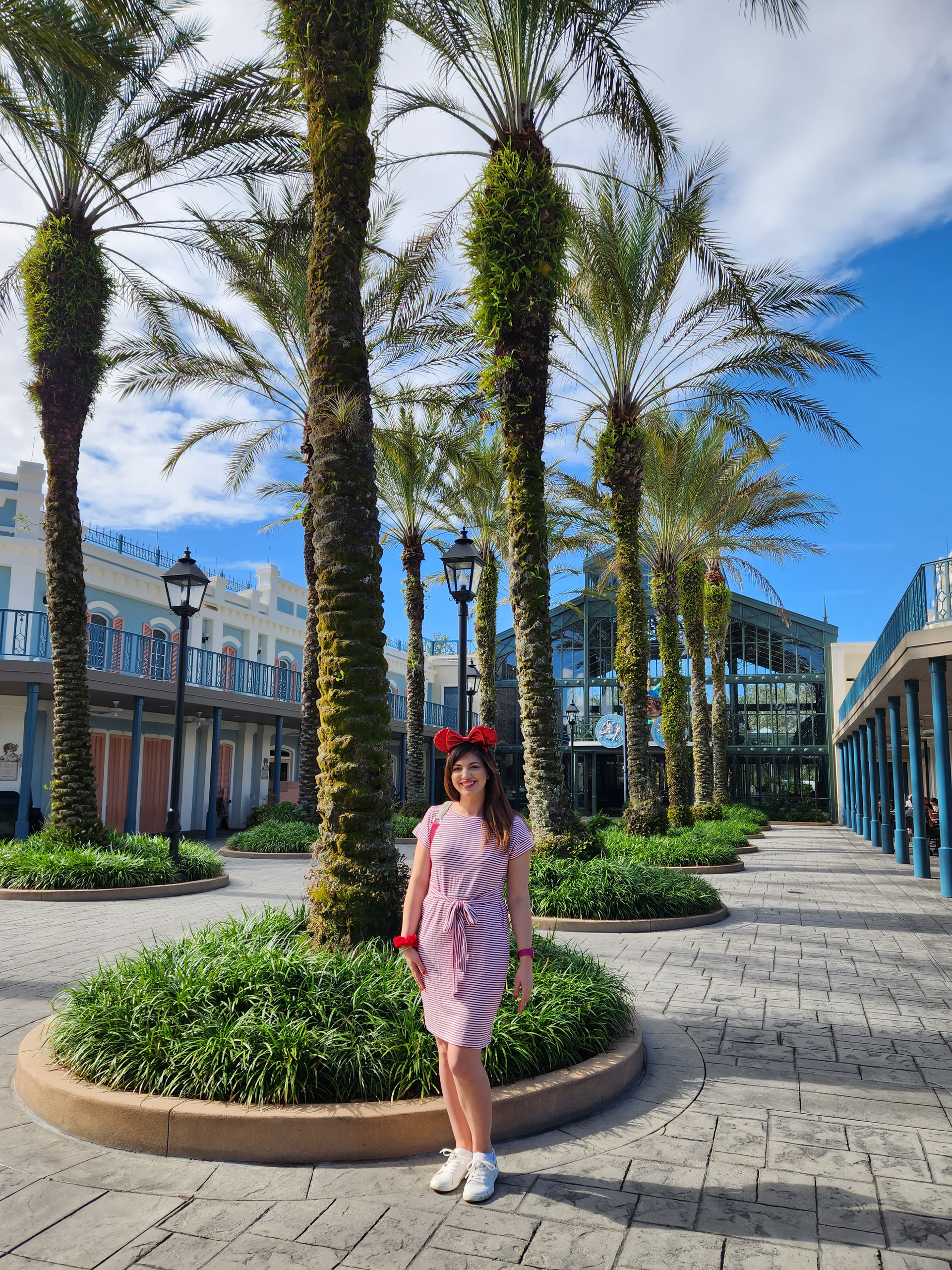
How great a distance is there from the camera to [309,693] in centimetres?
1794

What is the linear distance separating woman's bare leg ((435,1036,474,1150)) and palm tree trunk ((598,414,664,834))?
12.5 metres

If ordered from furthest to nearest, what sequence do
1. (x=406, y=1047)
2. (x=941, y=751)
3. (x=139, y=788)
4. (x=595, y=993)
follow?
1. (x=139, y=788)
2. (x=941, y=751)
3. (x=595, y=993)
4. (x=406, y=1047)

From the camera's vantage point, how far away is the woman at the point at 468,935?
335cm

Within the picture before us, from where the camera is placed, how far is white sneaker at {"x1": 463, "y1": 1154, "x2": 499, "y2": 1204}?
10.8 ft

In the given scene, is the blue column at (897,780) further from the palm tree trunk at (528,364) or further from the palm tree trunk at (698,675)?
the palm tree trunk at (528,364)

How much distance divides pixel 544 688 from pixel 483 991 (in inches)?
295

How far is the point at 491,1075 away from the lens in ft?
13.7

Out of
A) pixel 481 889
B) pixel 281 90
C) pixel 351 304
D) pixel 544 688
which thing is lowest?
pixel 481 889

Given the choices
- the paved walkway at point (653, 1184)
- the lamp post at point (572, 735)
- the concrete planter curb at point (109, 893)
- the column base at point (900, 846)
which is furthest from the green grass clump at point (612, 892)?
the lamp post at point (572, 735)

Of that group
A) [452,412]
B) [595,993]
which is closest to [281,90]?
[452,412]

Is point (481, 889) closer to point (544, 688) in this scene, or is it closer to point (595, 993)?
point (595, 993)

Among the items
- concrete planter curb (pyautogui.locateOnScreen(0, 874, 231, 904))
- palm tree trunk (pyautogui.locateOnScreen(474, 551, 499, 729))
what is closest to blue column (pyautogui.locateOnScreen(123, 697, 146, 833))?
concrete planter curb (pyautogui.locateOnScreen(0, 874, 231, 904))

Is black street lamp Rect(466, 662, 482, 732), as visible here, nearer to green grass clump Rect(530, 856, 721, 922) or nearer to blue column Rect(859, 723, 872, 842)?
blue column Rect(859, 723, 872, 842)

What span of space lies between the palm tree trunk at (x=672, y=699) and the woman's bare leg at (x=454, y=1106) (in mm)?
15276
